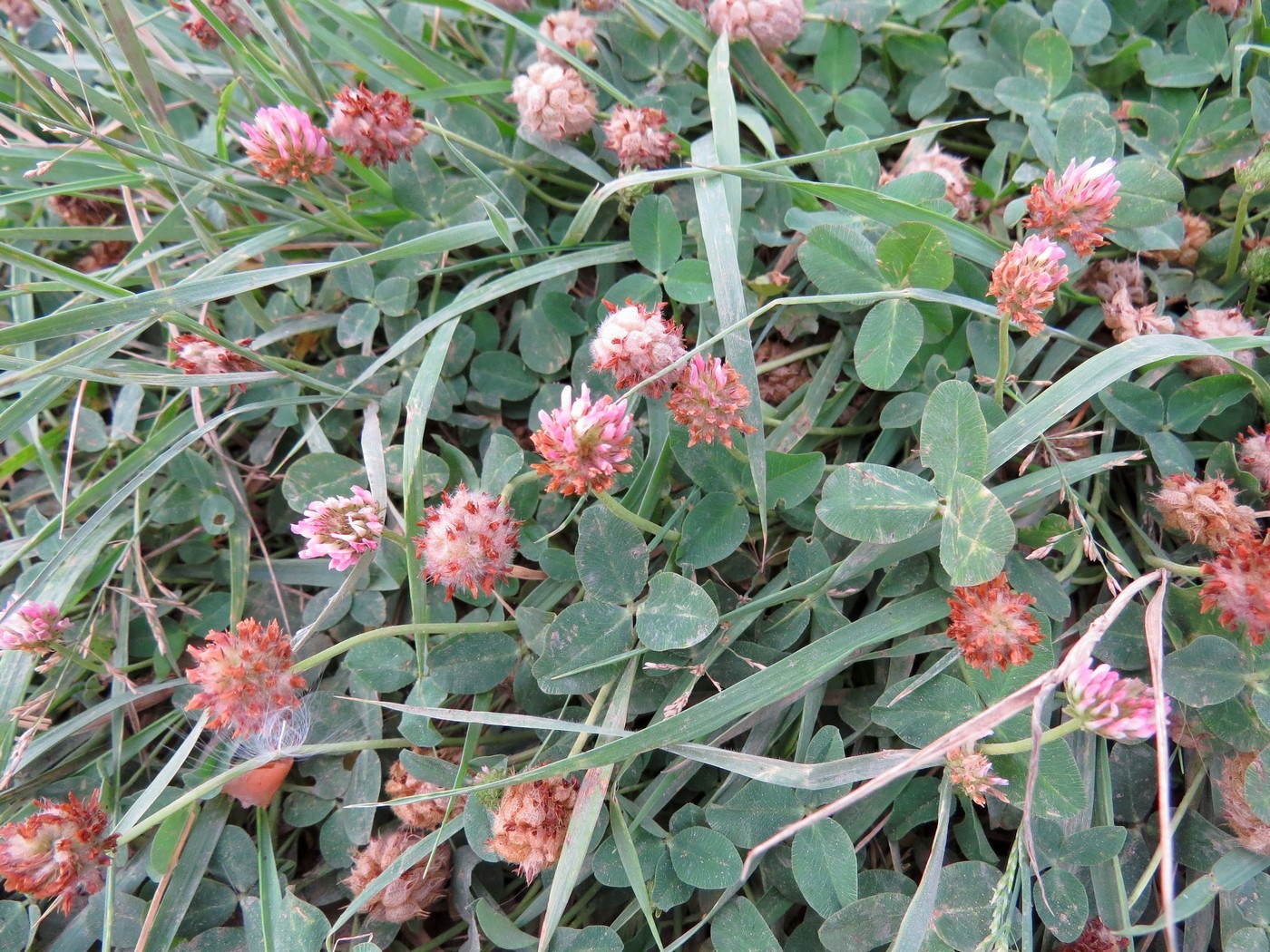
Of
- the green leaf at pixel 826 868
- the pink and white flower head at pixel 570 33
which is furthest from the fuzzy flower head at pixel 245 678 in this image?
the pink and white flower head at pixel 570 33

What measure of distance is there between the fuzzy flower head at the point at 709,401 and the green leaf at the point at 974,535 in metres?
0.39

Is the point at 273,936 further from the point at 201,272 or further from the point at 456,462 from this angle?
the point at 201,272

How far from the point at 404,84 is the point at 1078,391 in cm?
187

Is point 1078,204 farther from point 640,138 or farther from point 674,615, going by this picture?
point 674,615

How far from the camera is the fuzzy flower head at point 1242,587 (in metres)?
1.34

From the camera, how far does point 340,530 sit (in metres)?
→ 1.55

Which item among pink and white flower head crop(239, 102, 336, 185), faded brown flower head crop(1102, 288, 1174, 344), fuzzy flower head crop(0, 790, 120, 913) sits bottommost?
fuzzy flower head crop(0, 790, 120, 913)

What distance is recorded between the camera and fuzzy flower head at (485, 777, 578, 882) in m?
1.46

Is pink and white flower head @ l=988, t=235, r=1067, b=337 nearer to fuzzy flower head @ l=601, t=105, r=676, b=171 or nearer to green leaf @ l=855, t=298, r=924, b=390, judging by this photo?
green leaf @ l=855, t=298, r=924, b=390

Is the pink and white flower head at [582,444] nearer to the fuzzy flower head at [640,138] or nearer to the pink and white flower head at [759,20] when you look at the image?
the fuzzy flower head at [640,138]

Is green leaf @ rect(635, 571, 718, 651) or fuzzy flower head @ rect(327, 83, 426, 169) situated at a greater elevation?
fuzzy flower head @ rect(327, 83, 426, 169)

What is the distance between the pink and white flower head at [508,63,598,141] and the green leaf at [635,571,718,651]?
116 cm

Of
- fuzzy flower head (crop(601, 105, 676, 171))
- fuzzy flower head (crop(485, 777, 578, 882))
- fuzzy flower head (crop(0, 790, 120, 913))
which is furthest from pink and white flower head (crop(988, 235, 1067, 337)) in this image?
fuzzy flower head (crop(0, 790, 120, 913))

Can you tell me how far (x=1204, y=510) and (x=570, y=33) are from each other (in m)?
1.83
